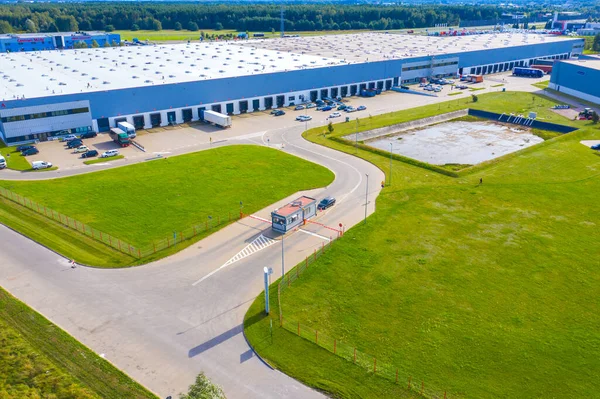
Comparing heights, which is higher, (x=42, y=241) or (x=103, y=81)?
(x=103, y=81)

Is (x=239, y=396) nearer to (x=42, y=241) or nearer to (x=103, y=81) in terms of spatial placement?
(x=42, y=241)

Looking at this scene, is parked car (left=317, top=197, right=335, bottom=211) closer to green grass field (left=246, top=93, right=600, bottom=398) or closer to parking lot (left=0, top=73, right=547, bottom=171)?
green grass field (left=246, top=93, right=600, bottom=398)

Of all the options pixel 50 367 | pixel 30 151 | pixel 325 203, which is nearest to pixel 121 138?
pixel 30 151

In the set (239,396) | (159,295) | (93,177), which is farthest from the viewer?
(93,177)

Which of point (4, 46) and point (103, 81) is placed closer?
point (103, 81)

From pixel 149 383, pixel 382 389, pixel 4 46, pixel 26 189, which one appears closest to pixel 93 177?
pixel 26 189

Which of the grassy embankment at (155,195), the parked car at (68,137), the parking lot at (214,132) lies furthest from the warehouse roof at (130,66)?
the grassy embankment at (155,195)

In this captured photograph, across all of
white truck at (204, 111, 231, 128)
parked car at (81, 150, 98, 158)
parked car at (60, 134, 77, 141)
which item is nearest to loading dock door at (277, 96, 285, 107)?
white truck at (204, 111, 231, 128)
